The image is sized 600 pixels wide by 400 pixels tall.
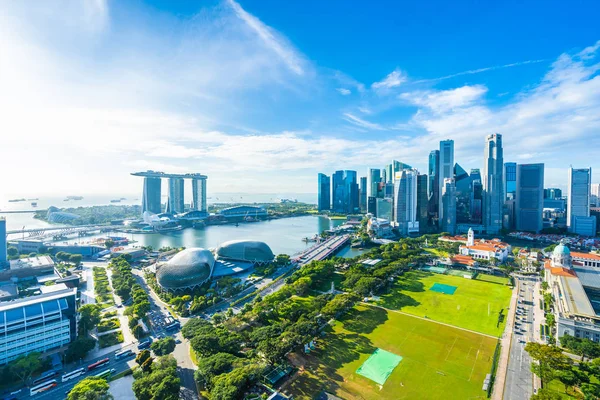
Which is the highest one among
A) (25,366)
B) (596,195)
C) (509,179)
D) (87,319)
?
(509,179)

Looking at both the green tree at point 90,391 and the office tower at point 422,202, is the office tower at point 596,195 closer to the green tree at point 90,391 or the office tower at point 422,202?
the office tower at point 422,202

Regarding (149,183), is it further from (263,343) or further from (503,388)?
(503,388)

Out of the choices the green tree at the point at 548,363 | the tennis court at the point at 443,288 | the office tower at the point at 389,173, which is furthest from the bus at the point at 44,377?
the office tower at the point at 389,173

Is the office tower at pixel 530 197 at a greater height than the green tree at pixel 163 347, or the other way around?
the office tower at pixel 530 197

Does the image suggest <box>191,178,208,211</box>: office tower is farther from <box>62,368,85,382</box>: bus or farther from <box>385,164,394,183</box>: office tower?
<box>62,368,85,382</box>: bus

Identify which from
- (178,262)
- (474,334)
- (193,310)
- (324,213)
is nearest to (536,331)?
(474,334)

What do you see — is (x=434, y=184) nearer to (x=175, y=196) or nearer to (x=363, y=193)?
(x=363, y=193)

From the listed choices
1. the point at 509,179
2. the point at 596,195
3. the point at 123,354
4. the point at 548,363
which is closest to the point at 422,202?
the point at 509,179
